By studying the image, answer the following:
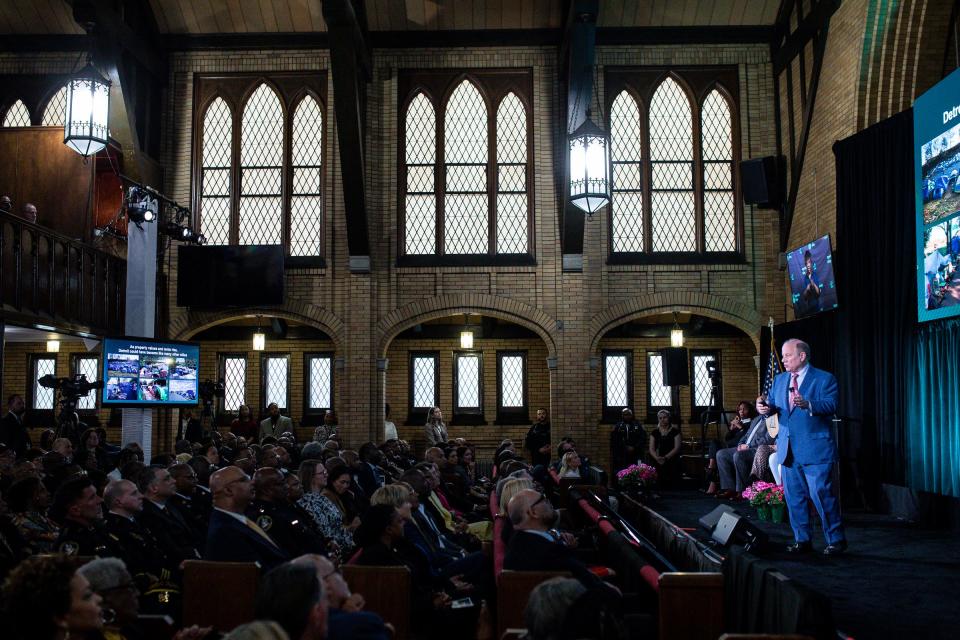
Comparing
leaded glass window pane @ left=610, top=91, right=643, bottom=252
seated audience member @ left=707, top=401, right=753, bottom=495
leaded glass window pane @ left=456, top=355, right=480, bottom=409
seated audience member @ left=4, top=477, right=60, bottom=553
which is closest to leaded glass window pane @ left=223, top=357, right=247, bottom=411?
leaded glass window pane @ left=456, top=355, right=480, bottom=409

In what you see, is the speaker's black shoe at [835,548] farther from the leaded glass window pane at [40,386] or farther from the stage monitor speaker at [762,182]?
the leaded glass window pane at [40,386]

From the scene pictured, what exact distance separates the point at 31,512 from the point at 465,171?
1115 centimetres

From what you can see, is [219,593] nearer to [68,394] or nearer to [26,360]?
[68,394]

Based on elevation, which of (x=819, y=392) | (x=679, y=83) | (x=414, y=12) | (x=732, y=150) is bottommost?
(x=819, y=392)

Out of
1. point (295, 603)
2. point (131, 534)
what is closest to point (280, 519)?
point (131, 534)

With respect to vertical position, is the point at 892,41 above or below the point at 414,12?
below

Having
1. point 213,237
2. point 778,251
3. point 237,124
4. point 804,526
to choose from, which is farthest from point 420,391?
point 804,526

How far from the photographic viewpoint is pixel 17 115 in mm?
16203

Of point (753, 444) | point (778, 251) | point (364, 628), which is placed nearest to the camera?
point (364, 628)

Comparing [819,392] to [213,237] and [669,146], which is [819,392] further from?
[213,237]

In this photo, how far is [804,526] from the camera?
725 cm

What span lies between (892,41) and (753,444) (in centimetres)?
551

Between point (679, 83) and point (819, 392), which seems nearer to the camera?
point (819, 392)

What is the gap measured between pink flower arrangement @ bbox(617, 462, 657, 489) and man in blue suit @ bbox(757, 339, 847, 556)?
480cm
